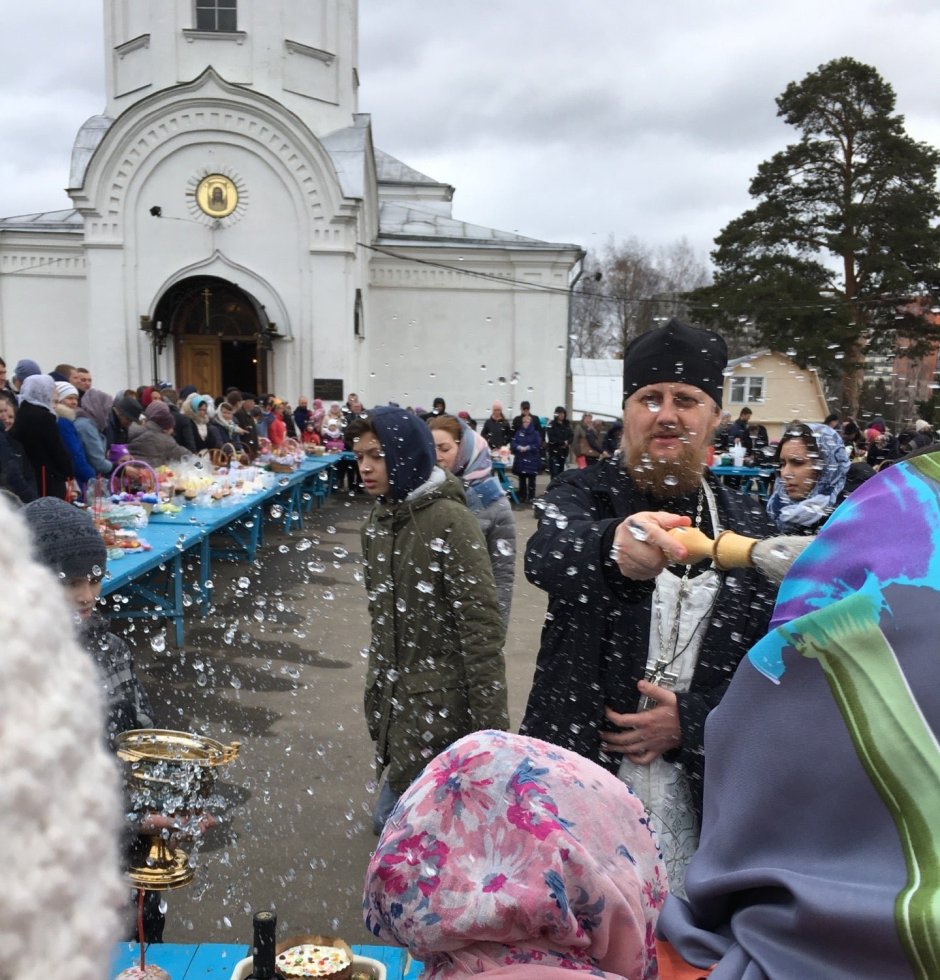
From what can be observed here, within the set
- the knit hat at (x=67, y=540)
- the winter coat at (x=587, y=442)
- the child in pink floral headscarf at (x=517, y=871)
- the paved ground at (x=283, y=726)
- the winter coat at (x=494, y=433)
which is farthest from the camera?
the winter coat at (x=494, y=433)

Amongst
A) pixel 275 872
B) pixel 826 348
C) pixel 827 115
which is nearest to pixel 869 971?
pixel 275 872

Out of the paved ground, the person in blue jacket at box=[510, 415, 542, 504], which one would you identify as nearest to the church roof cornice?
the person in blue jacket at box=[510, 415, 542, 504]

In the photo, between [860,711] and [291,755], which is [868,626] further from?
[291,755]

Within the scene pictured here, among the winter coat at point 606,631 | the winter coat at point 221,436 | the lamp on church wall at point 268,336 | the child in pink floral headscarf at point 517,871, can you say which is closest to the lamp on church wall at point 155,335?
the lamp on church wall at point 268,336

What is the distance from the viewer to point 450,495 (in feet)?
10.8

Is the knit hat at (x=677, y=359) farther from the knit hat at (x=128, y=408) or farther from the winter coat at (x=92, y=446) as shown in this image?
the knit hat at (x=128, y=408)

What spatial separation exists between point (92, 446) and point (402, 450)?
599 centimetres

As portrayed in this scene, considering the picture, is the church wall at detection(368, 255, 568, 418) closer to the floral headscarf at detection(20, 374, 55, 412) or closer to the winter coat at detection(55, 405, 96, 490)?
the winter coat at detection(55, 405, 96, 490)

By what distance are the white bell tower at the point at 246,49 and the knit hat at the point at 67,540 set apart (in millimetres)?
21058

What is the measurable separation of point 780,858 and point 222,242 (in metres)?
21.3

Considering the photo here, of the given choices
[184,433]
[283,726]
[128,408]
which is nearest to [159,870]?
[283,726]

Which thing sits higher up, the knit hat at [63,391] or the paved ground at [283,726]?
the knit hat at [63,391]

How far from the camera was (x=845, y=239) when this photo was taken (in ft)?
45.8

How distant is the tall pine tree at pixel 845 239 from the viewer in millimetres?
14477
